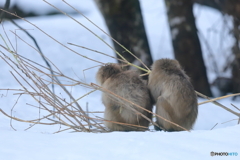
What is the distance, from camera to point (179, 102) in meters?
3.04

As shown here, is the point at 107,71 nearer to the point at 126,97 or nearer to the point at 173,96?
the point at 126,97

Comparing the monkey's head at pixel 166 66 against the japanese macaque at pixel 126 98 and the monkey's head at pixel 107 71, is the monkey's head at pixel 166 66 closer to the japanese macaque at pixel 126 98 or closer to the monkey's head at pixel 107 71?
the japanese macaque at pixel 126 98

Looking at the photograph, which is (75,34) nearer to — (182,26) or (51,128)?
(182,26)

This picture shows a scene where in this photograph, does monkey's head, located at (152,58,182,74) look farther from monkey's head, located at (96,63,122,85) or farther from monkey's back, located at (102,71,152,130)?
monkey's head, located at (96,63,122,85)

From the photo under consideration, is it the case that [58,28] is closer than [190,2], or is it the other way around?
[190,2]

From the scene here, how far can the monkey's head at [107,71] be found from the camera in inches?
131

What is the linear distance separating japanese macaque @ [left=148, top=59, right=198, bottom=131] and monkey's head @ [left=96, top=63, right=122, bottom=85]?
1.12 ft

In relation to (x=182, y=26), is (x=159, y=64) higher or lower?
lower

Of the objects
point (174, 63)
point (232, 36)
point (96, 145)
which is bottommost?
point (96, 145)

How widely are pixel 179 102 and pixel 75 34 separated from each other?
14.3ft

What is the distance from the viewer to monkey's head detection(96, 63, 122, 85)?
3.34 m

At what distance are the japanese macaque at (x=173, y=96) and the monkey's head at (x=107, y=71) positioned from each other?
34cm

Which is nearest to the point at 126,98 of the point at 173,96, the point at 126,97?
the point at 126,97

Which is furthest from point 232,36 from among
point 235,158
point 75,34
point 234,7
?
point 235,158
